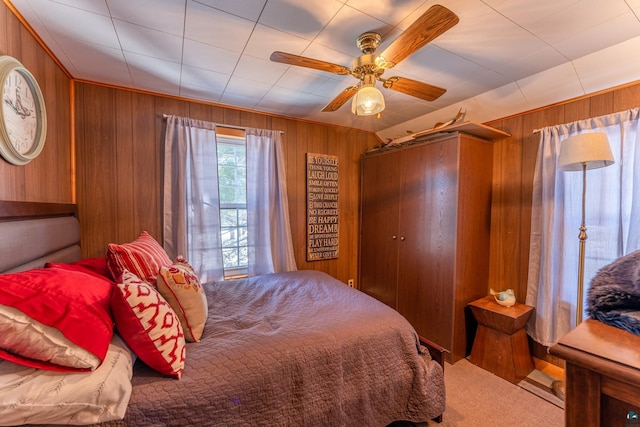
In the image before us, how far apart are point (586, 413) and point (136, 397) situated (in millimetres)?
1397

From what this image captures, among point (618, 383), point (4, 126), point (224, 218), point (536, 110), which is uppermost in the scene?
point (536, 110)

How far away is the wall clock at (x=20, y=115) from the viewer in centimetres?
128

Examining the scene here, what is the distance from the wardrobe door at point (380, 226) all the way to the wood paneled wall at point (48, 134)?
9.61ft

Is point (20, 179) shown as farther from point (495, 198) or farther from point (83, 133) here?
point (495, 198)

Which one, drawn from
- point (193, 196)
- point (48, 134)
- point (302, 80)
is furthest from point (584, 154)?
point (48, 134)

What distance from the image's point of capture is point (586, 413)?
0.70 meters

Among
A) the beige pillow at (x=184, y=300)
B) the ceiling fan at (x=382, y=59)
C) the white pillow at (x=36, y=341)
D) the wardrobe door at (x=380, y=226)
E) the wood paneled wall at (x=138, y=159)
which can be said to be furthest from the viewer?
the wardrobe door at (x=380, y=226)

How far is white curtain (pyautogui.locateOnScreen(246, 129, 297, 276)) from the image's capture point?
9.31ft

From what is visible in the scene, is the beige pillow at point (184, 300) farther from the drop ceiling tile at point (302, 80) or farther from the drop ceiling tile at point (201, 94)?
the drop ceiling tile at point (201, 94)

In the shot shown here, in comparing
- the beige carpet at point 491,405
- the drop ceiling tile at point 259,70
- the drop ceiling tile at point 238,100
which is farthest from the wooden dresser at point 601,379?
the drop ceiling tile at point 238,100

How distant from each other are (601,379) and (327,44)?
1.94m

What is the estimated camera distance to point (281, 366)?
116 cm

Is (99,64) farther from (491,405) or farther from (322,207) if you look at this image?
(491,405)

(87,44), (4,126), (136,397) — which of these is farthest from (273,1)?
(136,397)
